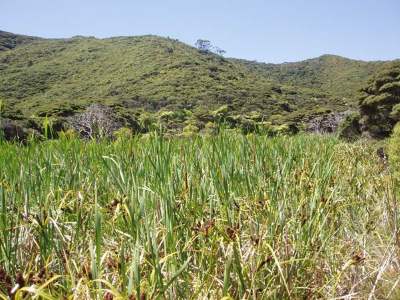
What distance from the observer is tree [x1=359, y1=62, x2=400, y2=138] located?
19.9 metres

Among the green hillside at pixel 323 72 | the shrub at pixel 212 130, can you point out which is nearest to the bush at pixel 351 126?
the shrub at pixel 212 130

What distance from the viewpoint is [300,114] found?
40.1 meters

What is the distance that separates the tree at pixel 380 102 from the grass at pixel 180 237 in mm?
17883

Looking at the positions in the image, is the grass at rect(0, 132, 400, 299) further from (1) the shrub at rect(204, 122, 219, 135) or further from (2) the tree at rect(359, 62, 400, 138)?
(2) the tree at rect(359, 62, 400, 138)

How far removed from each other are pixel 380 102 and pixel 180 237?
67.1 ft

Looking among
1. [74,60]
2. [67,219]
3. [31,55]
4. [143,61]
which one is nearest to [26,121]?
[67,219]

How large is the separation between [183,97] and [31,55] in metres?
48.1

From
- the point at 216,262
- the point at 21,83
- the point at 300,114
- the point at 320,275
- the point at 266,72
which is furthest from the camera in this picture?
the point at 266,72

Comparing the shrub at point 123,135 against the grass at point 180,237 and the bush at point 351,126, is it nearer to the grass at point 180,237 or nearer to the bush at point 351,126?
the grass at point 180,237

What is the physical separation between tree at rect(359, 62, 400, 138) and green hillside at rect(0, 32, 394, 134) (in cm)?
1739

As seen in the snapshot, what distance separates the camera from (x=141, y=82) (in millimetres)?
71188

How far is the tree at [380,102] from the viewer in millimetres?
19891

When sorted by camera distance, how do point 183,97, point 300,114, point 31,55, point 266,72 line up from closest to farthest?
1. point 300,114
2. point 183,97
3. point 31,55
4. point 266,72

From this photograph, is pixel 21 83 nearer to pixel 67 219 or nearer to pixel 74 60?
pixel 74 60
